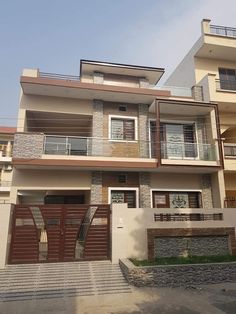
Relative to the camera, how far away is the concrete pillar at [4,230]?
7754mm

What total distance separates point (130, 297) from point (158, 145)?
6593 mm

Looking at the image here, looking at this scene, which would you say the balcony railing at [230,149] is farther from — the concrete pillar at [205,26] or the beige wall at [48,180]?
the beige wall at [48,180]

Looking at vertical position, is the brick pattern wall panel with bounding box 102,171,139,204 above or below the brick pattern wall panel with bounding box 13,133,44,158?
below

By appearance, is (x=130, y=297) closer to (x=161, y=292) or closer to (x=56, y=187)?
(x=161, y=292)

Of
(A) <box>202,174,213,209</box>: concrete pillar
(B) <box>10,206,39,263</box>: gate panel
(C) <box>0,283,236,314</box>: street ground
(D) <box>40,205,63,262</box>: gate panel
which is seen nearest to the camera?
(C) <box>0,283,236,314</box>: street ground

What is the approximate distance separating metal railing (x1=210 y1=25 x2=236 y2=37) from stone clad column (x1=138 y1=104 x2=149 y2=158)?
6.11 meters

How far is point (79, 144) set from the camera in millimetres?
11484

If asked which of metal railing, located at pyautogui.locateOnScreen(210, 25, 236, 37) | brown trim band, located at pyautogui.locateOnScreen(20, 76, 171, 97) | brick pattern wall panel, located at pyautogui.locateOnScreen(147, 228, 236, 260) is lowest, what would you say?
brick pattern wall panel, located at pyautogui.locateOnScreen(147, 228, 236, 260)

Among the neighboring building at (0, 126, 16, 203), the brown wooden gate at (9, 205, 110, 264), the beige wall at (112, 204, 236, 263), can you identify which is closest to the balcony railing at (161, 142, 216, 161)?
the beige wall at (112, 204, 236, 263)

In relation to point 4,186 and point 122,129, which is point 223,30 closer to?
point 122,129

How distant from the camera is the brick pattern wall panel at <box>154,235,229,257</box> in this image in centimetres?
852

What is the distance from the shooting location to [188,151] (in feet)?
40.1

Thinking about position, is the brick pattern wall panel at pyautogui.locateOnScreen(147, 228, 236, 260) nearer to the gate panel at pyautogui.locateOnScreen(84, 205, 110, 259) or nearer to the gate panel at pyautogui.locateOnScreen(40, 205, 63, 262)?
the gate panel at pyautogui.locateOnScreen(84, 205, 110, 259)

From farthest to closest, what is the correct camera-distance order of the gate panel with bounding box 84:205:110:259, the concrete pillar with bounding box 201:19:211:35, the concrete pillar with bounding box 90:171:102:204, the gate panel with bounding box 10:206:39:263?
the concrete pillar with bounding box 201:19:211:35 < the concrete pillar with bounding box 90:171:102:204 < the gate panel with bounding box 84:205:110:259 < the gate panel with bounding box 10:206:39:263
